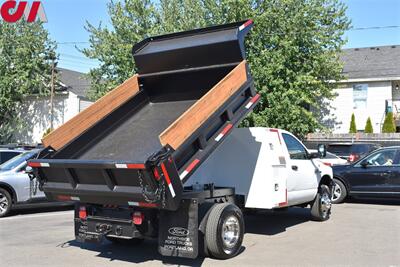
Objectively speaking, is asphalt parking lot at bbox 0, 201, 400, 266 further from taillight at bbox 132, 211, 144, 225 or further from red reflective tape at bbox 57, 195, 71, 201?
red reflective tape at bbox 57, 195, 71, 201

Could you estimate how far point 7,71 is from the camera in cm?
3522

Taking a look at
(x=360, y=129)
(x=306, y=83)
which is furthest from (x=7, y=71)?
(x=360, y=129)

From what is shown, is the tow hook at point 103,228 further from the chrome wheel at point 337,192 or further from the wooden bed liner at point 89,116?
the chrome wheel at point 337,192

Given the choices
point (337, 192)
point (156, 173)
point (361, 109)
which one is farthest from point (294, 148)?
point (361, 109)

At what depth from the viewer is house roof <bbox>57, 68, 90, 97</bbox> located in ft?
130

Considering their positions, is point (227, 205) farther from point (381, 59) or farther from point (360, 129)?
point (381, 59)

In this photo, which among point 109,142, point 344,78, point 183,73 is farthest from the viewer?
point 344,78

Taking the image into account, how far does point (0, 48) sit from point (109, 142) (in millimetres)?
30576

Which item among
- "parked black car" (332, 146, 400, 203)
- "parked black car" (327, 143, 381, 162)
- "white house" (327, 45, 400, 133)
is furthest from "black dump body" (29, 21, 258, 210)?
"white house" (327, 45, 400, 133)

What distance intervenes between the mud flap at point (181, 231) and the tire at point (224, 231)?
15.2 inches

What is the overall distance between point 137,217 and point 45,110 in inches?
1359

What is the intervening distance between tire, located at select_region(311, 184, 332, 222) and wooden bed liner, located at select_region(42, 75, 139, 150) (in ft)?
15.1

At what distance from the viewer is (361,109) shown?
32344 millimetres

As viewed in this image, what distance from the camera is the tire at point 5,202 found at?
11609 mm
